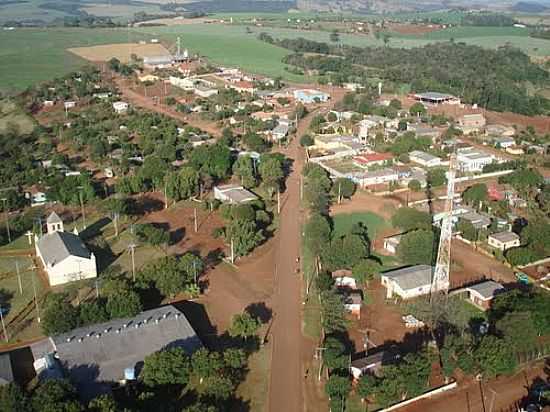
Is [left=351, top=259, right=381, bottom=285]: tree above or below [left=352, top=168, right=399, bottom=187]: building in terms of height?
above

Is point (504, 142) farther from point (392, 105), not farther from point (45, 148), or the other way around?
point (45, 148)

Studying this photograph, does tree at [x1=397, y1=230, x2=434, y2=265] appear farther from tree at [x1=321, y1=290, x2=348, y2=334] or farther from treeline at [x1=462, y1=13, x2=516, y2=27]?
treeline at [x1=462, y1=13, x2=516, y2=27]

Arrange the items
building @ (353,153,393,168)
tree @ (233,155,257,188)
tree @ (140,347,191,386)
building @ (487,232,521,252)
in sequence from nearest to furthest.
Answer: tree @ (140,347,191,386) → building @ (487,232,521,252) → tree @ (233,155,257,188) → building @ (353,153,393,168)

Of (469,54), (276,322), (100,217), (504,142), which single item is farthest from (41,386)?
(469,54)

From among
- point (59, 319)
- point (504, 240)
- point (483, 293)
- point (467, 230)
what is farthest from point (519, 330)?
point (59, 319)

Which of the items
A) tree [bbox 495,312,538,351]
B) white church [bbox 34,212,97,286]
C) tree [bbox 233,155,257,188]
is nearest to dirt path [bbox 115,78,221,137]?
tree [bbox 233,155,257,188]

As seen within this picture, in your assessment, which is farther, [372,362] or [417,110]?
[417,110]

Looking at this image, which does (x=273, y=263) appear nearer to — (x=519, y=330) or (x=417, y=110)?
(x=519, y=330)
